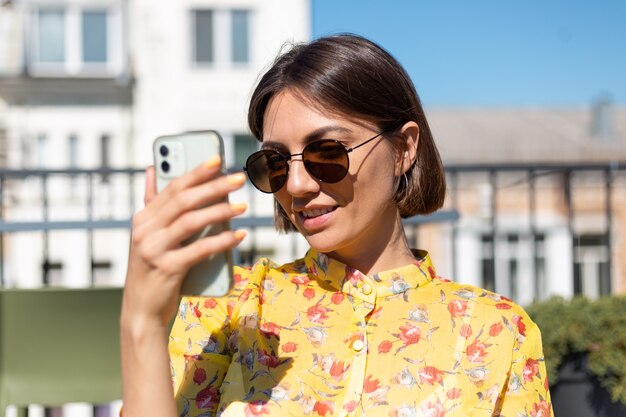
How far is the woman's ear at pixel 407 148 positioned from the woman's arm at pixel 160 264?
1.92 ft

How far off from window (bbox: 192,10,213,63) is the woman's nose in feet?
76.2

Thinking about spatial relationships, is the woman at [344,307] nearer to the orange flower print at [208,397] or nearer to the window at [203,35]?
the orange flower print at [208,397]

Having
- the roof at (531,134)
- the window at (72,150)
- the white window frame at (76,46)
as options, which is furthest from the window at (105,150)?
the roof at (531,134)

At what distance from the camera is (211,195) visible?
1113mm

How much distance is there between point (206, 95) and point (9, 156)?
5105 millimetres

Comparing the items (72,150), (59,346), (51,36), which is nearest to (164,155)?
(59,346)

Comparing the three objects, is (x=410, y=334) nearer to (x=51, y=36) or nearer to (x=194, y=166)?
(x=194, y=166)

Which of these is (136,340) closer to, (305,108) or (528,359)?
(305,108)

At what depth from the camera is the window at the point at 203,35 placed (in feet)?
79.6

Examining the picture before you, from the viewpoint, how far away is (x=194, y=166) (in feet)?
3.99

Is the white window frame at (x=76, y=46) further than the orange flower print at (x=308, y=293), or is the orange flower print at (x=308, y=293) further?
the white window frame at (x=76, y=46)

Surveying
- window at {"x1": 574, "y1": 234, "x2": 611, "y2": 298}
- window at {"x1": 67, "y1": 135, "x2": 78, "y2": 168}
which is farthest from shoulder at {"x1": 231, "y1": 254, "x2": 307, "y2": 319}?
window at {"x1": 67, "y1": 135, "x2": 78, "y2": 168}

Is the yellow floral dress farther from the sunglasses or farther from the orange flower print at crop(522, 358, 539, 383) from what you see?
the sunglasses

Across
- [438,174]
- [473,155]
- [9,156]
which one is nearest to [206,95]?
[9,156]
